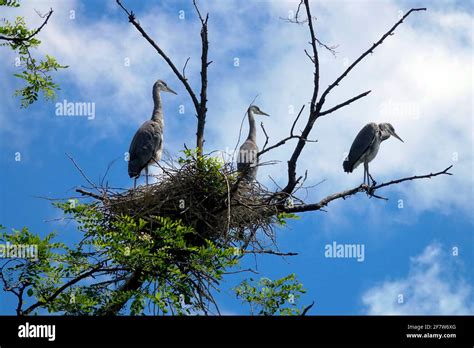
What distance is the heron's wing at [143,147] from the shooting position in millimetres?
12250

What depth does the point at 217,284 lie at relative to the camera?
Answer: 29.7ft

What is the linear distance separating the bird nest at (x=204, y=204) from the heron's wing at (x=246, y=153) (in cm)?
207

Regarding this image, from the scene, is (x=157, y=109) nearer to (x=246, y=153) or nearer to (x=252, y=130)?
(x=252, y=130)

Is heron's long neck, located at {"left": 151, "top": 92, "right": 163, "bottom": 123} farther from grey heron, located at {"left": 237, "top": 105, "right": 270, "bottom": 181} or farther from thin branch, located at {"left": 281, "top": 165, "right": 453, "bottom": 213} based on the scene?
thin branch, located at {"left": 281, "top": 165, "right": 453, "bottom": 213}

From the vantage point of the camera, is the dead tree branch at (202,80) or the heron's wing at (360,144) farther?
the heron's wing at (360,144)

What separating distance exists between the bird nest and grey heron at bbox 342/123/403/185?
15.4ft

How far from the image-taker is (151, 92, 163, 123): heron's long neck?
13352 mm

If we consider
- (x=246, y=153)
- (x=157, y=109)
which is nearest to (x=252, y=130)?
(x=246, y=153)

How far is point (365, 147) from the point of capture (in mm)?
14484

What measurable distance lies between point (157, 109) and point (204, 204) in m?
4.25

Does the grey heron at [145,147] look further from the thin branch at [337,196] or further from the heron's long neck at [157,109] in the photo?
the thin branch at [337,196]
